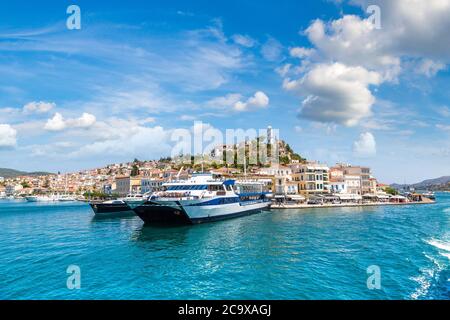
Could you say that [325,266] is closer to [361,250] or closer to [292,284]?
[292,284]

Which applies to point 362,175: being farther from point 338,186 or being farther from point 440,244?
point 440,244

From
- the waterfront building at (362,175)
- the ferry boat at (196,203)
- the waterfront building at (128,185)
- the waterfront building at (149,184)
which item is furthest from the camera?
the waterfront building at (128,185)

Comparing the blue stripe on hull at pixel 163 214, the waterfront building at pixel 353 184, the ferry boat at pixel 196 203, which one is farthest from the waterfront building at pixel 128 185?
the blue stripe on hull at pixel 163 214

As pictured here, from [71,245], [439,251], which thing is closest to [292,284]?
[439,251]

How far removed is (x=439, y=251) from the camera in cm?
2258

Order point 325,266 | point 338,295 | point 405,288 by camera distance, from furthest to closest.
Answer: point 325,266 < point 405,288 < point 338,295

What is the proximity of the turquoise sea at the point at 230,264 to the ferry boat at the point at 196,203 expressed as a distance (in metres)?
2.86

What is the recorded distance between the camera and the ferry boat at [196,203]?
3312cm

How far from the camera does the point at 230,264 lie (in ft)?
61.3

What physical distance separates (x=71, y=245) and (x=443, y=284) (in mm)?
26568

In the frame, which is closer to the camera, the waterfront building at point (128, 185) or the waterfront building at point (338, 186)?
the waterfront building at point (338, 186)

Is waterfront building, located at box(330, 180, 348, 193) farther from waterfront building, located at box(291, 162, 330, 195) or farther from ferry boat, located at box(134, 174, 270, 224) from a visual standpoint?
ferry boat, located at box(134, 174, 270, 224)

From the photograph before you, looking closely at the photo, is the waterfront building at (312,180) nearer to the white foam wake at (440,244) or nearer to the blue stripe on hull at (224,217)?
the blue stripe on hull at (224,217)

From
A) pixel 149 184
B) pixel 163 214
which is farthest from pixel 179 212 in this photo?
pixel 149 184
